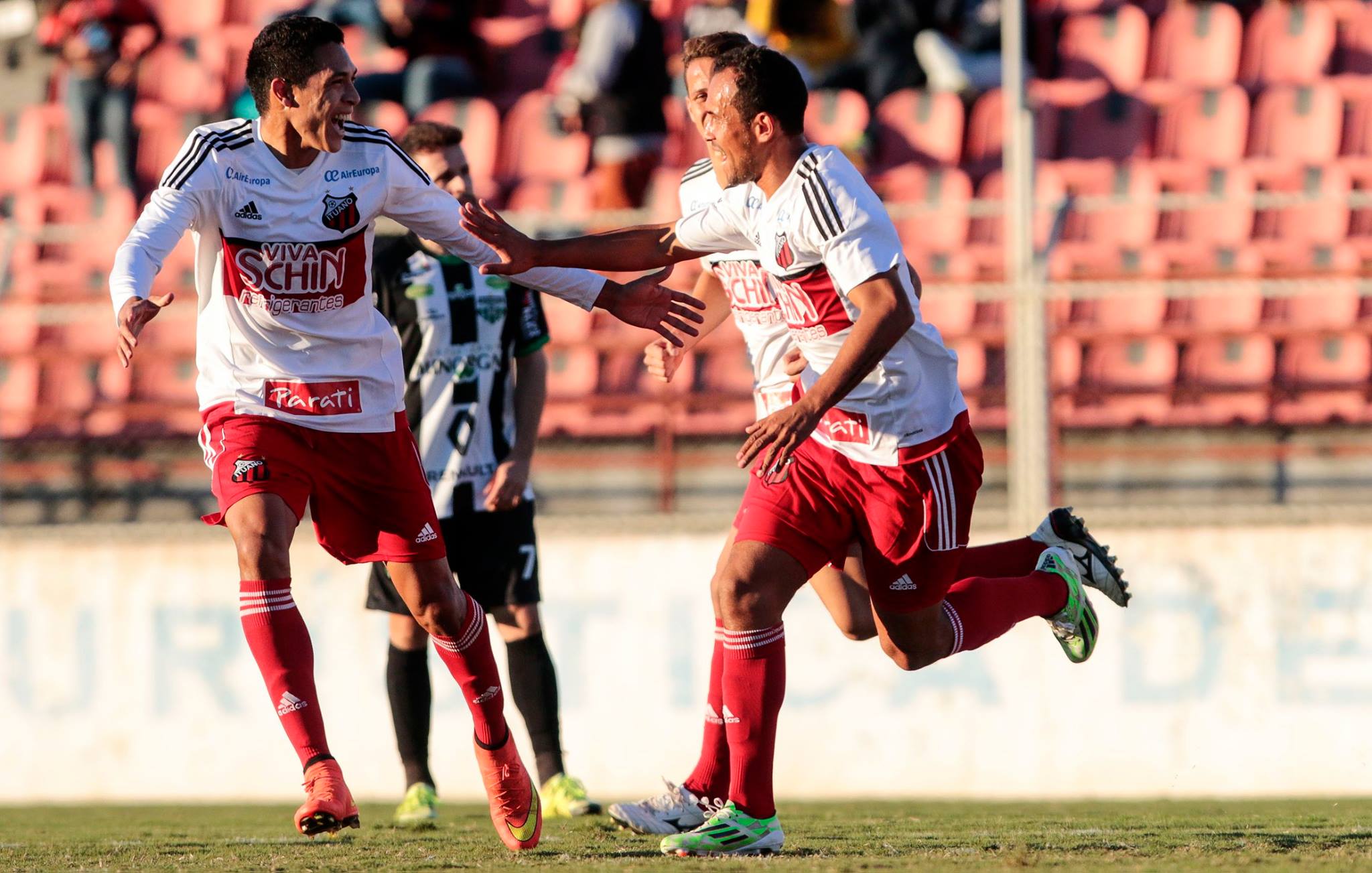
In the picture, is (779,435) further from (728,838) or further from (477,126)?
(477,126)

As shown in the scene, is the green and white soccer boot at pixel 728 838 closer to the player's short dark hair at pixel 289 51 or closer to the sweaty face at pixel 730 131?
the sweaty face at pixel 730 131

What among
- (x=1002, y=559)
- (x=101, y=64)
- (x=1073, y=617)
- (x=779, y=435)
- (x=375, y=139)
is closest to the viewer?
(x=779, y=435)

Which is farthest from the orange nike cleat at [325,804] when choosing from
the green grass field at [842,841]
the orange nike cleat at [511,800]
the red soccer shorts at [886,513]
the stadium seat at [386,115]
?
the stadium seat at [386,115]

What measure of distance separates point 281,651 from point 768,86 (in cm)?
190

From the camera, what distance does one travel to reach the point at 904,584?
4766 mm

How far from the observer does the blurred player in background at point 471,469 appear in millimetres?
6039

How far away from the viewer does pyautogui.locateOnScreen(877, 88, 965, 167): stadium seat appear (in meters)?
11.3

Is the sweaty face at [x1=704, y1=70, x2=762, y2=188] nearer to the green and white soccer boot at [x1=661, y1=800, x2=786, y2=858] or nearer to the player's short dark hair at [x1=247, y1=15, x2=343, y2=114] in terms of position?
the player's short dark hair at [x1=247, y1=15, x2=343, y2=114]

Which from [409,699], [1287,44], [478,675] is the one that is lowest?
[409,699]

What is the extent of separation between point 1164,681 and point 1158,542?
585mm

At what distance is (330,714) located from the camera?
7.84 m

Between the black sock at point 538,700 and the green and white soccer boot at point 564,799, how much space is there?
0.09 ft

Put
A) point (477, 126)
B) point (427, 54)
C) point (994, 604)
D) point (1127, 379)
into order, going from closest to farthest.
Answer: point (994, 604) < point (1127, 379) < point (477, 126) < point (427, 54)

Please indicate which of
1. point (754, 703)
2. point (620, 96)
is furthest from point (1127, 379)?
point (754, 703)
